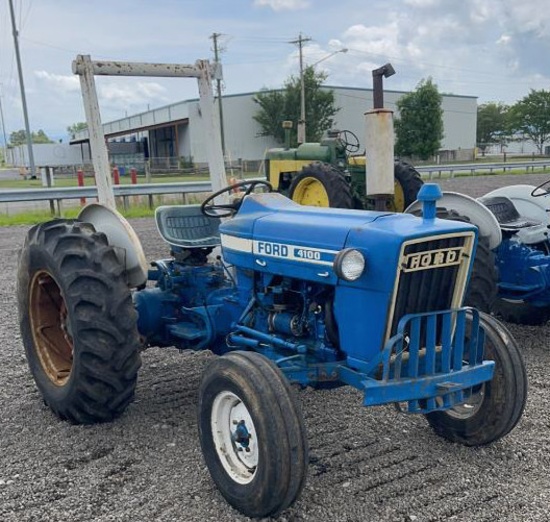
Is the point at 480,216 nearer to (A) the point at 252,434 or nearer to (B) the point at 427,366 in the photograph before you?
(B) the point at 427,366

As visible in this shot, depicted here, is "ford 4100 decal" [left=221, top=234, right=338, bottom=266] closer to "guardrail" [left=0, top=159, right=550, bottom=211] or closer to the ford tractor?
the ford tractor

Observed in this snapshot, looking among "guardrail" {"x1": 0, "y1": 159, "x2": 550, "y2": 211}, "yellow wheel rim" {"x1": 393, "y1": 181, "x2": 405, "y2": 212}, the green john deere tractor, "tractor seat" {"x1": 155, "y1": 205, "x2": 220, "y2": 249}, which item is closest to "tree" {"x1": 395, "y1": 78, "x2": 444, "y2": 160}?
"guardrail" {"x1": 0, "y1": 159, "x2": 550, "y2": 211}

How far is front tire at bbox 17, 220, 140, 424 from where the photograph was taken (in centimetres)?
376

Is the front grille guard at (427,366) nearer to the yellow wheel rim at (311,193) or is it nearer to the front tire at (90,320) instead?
the front tire at (90,320)

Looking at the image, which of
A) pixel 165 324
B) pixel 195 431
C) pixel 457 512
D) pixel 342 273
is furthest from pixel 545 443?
pixel 165 324

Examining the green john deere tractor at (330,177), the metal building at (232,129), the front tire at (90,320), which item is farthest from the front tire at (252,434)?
the metal building at (232,129)

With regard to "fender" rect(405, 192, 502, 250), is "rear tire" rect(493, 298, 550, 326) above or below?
below

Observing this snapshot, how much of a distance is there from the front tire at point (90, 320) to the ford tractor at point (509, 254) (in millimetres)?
2282

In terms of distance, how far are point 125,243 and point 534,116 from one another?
64.0 m

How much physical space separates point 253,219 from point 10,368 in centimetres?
260

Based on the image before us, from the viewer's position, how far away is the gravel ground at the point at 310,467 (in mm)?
3029

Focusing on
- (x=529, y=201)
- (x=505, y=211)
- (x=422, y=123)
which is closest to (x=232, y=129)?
(x=422, y=123)

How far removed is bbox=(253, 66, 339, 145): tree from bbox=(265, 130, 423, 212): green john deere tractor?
106 ft

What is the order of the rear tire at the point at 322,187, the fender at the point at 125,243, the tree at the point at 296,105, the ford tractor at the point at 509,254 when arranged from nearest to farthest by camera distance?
the fender at the point at 125,243 < the ford tractor at the point at 509,254 < the rear tire at the point at 322,187 < the tree at the point at 296,105
